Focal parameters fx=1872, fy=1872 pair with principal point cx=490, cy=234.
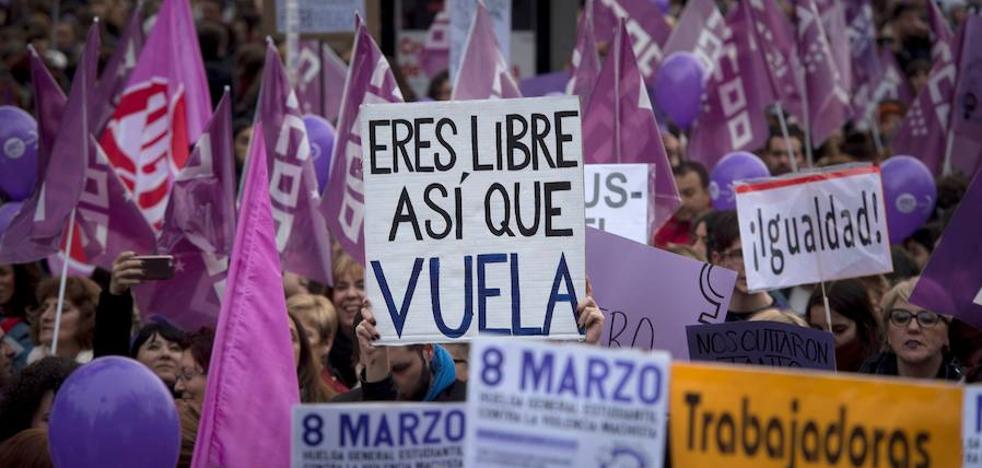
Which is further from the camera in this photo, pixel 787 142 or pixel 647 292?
pixel 787 142

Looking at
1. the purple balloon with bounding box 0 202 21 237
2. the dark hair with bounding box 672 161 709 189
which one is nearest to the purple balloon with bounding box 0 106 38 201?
the purple balloon with bounding box 0 202 21 237

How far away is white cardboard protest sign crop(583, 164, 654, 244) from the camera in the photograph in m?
7.57

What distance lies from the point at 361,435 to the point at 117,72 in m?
6.32

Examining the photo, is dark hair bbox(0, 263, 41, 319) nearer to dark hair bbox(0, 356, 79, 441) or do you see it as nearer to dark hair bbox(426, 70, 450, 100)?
dark hair bbox(0, 356, 79, 441)

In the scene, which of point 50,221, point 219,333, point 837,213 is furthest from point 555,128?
point 50,221

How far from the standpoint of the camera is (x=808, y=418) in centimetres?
388

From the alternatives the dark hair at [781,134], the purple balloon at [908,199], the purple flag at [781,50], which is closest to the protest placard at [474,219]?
the purple balloon at [908,199]

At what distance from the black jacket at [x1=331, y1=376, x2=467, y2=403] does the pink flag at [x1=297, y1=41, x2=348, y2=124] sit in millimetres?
6715

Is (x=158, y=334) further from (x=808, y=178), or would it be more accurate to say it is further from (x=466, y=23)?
(x=466, y=23)

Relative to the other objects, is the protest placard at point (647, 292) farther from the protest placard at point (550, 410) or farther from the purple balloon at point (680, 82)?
the purple balloon at point (680, 82)

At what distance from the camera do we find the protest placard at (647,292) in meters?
6.45

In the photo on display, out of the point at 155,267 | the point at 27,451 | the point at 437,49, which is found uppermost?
the point at 437,49

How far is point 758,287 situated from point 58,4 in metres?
12.8

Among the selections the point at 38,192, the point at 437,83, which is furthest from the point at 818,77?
the point at 38,192
